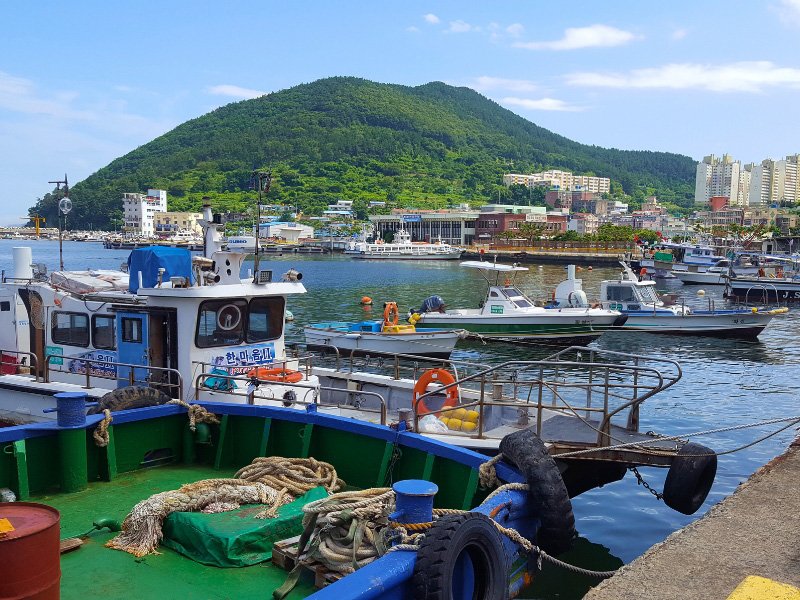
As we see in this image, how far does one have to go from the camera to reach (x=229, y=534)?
628 centimetres

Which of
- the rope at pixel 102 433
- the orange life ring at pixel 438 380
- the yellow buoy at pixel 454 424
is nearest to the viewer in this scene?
the rope at pixel 102 433

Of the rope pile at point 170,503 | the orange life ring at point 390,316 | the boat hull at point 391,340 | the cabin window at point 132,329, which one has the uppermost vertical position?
the cabin window at point 132,329

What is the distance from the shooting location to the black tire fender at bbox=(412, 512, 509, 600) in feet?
15.5

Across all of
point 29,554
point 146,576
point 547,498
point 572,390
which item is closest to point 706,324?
point 572,390

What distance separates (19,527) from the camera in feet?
14.2

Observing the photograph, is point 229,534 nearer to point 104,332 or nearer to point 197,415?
point 197,415

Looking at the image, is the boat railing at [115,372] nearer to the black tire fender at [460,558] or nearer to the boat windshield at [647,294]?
the black tire fender at [460,558]

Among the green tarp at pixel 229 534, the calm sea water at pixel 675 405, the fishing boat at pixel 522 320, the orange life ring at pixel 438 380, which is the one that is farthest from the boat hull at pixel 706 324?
the green tarp at pixel 229 534

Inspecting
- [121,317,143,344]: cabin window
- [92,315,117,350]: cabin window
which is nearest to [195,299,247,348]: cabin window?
[121,317,143,344]: cabin window

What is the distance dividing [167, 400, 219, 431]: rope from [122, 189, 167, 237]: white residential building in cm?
19574

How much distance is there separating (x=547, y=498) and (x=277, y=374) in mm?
6338

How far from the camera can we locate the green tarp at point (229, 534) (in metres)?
6.23

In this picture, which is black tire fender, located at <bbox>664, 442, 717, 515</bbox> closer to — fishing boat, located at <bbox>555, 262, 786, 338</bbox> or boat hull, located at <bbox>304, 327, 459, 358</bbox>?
boat hull, located at <bbox>304, 327, 459, 358</bbox>

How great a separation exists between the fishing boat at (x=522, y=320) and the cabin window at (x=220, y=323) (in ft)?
64.4
